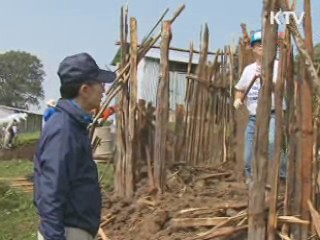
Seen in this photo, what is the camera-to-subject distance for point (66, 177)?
9.27 ft

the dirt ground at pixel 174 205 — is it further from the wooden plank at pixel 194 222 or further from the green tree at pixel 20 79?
the green tree at pixel 20 79

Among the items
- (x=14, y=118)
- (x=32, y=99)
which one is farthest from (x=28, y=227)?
(x=32, y=99)

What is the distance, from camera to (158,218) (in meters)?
5.36

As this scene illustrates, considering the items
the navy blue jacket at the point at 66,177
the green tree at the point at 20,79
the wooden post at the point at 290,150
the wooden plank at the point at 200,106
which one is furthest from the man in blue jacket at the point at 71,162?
the green tree at the point at 20,79

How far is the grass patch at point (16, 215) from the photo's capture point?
6711 mm

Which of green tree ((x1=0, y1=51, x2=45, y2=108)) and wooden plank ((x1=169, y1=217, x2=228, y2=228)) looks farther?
green tree ((x1=0, y1=51, x2=45, y2=108))

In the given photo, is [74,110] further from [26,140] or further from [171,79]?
[26,140]

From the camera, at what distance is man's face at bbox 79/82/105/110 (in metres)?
2.99

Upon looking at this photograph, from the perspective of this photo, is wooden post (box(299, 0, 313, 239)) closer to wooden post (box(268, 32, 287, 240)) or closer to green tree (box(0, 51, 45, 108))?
wooden post (box(268, 32, 287, 240))

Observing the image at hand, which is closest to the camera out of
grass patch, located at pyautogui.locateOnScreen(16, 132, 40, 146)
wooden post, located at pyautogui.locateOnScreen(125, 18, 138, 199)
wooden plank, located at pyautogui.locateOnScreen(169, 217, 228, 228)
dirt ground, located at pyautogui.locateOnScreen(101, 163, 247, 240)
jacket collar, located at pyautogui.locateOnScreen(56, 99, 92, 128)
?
jacket collar, located at pyautogui.locateOnScreen(56, 99, 92, 128)

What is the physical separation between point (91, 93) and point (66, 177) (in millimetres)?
408

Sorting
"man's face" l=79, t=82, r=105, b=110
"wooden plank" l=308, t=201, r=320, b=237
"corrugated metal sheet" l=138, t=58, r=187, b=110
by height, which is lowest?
"wooden plank" l=308, t=201, r=320, b=237

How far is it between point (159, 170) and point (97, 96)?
3.26 metres

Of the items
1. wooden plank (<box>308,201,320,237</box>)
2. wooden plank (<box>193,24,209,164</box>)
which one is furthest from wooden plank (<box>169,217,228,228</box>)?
wooden plank (<box>193,24,209,164</box>)
